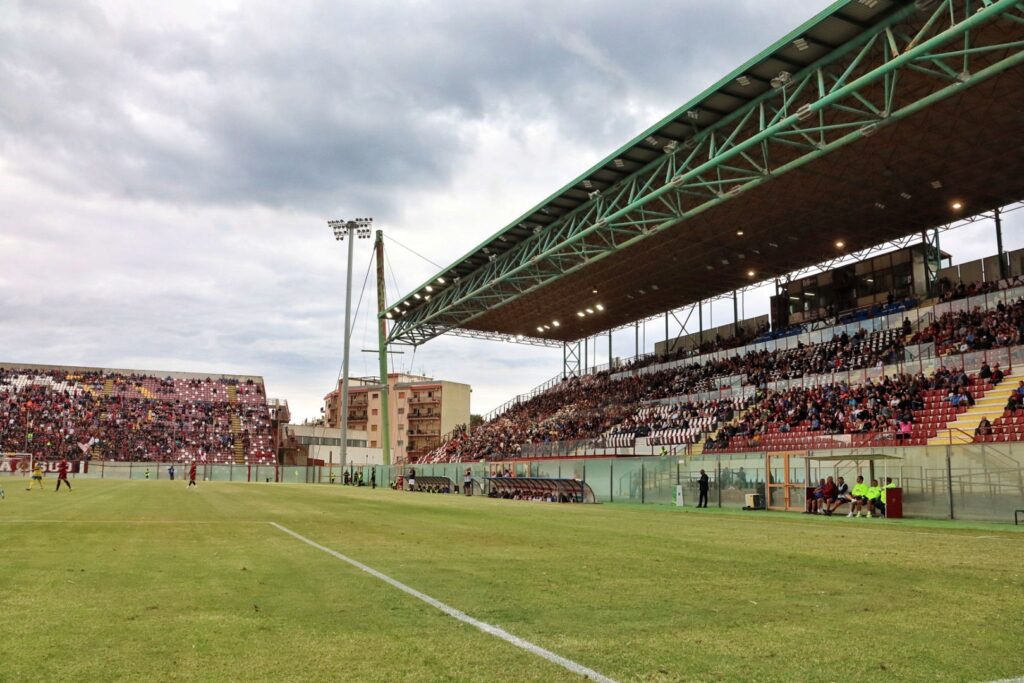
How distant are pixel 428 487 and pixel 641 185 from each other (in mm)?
25160

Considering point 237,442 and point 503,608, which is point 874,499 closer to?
point 503,608

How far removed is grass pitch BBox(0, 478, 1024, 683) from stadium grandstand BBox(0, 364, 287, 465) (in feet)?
243

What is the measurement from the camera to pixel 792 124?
26.9 metres

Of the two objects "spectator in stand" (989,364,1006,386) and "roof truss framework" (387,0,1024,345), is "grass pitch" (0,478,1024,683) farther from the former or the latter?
"spectator in stand" (989,364,1006,386)

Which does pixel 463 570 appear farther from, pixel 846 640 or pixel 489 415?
pixel 489 415

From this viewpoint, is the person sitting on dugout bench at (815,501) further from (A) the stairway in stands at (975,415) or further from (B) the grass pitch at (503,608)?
(B) the grass pitch at (503,608)

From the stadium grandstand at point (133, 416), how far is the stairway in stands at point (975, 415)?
7009 cm

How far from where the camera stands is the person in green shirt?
24.4m

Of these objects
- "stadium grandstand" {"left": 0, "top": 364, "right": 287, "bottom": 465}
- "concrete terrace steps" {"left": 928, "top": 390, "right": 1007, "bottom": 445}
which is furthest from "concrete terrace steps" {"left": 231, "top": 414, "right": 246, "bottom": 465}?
"concrete terrace steps" {"left": 928, "top": 390, "right": 1007, "bottom": 445}

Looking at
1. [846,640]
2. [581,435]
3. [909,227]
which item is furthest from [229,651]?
[581,435]

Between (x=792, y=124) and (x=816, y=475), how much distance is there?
1241 centimetres

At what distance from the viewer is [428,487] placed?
51.2m

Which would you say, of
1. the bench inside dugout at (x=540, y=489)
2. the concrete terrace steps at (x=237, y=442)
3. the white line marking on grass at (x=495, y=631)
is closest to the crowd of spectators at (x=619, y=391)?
the bench inside dugout at (x=540, y=489)

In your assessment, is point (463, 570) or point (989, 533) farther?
point (989, 533)
